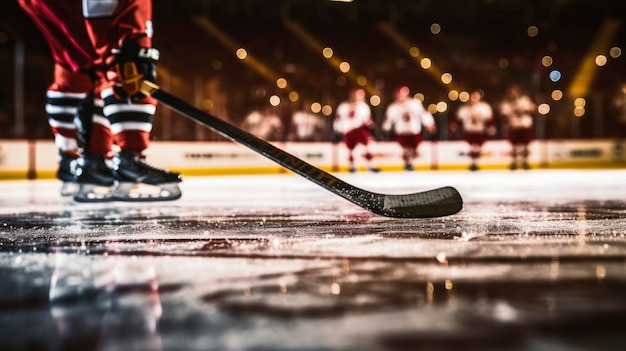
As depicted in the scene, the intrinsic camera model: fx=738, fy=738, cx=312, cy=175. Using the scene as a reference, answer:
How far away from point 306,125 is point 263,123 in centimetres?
88

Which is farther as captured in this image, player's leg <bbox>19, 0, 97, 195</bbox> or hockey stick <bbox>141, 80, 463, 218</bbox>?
player's leg <bbox>19, 0, 97, 195</bbox>

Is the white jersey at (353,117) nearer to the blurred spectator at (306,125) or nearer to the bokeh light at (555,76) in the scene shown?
the blurred spectator at (306,125)

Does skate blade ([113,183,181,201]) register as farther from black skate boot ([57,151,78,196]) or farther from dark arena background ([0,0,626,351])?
black skate boot ([57,151,78,196])

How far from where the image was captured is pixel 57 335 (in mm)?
733

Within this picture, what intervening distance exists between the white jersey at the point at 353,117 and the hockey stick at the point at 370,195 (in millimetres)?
7699

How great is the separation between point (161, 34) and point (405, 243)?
14.7 meters

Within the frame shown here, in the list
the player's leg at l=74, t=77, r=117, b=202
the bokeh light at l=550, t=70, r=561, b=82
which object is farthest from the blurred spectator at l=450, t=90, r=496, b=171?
the player's leg at l=74, t=77, r=117, b=202

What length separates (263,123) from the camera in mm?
11594

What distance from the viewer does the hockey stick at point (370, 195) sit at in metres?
1.94

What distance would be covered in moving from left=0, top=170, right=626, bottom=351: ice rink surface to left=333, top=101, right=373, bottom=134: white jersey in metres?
8.05

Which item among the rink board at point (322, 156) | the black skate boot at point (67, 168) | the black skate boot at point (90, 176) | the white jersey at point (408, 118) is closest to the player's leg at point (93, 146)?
the black skate boot at point (90, 176)

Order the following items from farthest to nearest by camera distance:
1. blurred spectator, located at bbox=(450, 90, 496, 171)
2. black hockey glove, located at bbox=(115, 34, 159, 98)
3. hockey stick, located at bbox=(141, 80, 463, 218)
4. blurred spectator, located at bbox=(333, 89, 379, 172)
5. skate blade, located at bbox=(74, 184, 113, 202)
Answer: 1. blurred spectator, located at bbox=(450, 90, 496, 171)
2. blurred spectator, located at bbox=(333, 89, 379, 172)
3. skate blade, located at bbox=(74, 184, 113, 202)
4. black hockey glove, located at bbox=(115, 34, 159, 98)
5. hockey stick, located at bbox=(141, 80, 463, 218)

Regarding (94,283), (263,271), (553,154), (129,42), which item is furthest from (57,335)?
(553,154)

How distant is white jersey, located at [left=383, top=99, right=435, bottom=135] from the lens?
10.1 m
